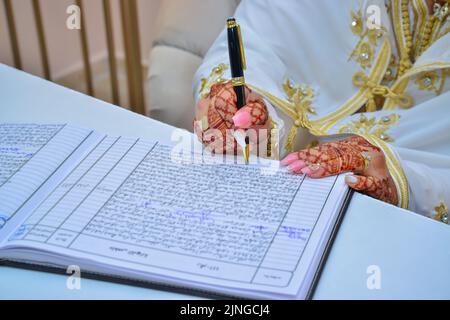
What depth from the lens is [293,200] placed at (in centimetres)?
64

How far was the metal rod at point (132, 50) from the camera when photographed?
1443 mm

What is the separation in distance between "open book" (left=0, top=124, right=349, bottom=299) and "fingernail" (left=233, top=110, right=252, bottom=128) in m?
0.07

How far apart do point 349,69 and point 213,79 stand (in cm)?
29

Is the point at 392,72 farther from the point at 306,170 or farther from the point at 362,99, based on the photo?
the point at 306,170

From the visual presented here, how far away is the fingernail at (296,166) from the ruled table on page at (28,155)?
0.90 feet

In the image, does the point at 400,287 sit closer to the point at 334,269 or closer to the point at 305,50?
the point at 334,269

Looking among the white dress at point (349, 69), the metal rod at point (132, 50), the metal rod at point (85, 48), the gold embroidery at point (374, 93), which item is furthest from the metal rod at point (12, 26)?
the gold embroidery at point (374, 93)

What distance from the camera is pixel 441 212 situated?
83 cm

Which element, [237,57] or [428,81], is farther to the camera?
[428,81]

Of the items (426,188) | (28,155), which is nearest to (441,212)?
(426,188)

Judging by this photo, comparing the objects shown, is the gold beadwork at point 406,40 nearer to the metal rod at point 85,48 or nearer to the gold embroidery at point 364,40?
the gold embroidery at point 364,40

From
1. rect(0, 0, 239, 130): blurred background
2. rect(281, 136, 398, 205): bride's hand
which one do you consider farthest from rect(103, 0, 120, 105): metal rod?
rect(281, 136, 398, 205): bride's hand

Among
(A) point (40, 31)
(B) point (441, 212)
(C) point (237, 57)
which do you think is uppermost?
(C) point (237, 57)

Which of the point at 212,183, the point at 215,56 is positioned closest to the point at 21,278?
the point at 212,183
